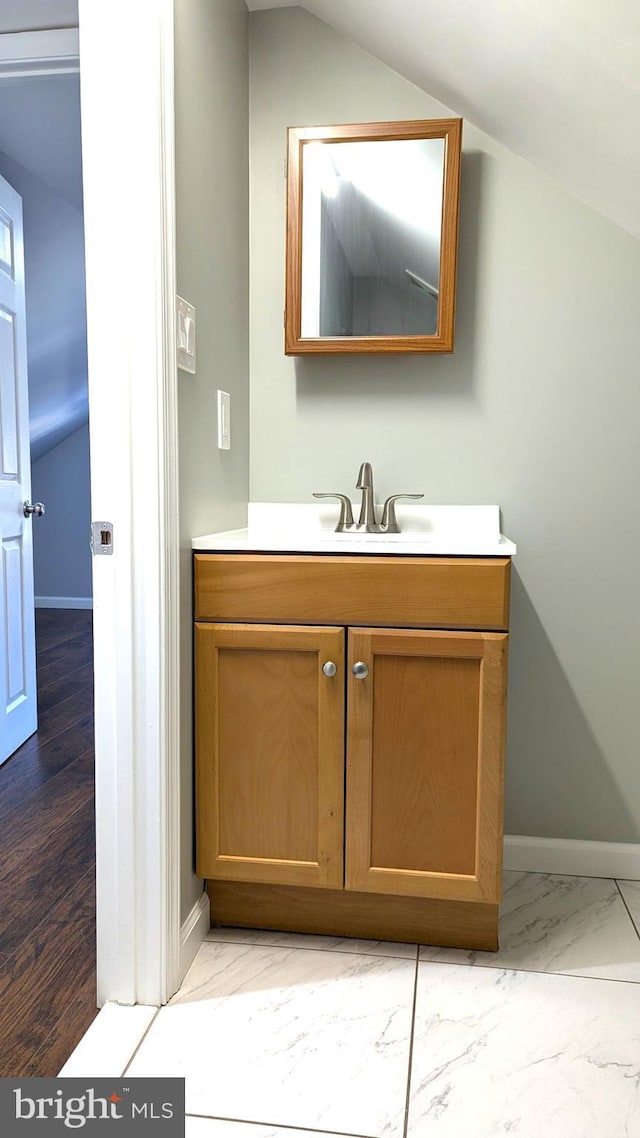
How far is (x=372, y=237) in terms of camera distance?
179cm

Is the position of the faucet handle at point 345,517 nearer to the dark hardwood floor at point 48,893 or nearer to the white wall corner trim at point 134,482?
the white wall corner trim at point 134,482

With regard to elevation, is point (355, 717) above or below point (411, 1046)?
above

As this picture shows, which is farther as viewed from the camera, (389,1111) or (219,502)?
(219,502)

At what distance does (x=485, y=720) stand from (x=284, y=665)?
0.40 meters

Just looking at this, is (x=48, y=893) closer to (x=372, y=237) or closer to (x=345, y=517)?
(x=345, y=517)

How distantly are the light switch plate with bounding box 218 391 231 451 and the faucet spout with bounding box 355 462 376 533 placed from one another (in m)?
0.32

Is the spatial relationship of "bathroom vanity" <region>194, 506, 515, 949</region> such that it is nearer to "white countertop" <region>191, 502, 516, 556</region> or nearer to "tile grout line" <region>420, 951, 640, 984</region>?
"tile grout line" <region>420, 951, 640, 984</region>

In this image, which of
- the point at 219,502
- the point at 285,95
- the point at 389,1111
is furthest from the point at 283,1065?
the point at 285,95

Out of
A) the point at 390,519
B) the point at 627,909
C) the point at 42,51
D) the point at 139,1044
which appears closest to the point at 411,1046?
the point at 139,1044

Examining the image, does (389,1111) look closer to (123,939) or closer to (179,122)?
(123,939)

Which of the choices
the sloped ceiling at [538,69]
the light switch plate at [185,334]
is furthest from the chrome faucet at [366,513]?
the sloped ceiling at [538,69]

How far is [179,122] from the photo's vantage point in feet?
→ 4.50

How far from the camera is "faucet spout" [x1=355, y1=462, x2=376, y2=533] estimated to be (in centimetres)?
178

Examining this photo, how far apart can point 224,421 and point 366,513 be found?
0.40 m
